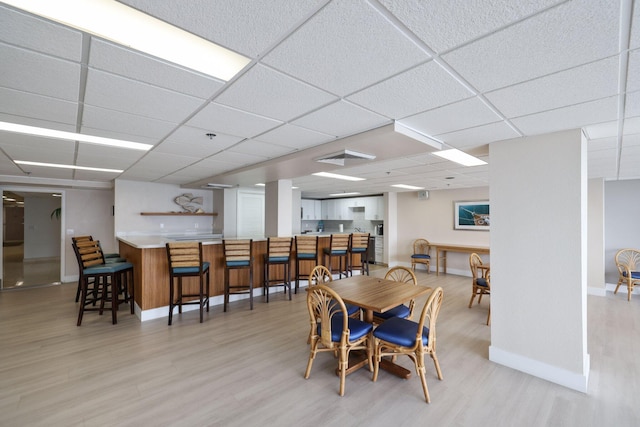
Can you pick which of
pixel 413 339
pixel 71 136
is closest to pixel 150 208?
pixel 71 136

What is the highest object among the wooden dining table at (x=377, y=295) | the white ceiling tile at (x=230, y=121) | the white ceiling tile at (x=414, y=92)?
the white ceiling tile at (x=230, y=121)

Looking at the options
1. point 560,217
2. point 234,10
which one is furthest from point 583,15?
point 560,217

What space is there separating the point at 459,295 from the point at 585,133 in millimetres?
3527

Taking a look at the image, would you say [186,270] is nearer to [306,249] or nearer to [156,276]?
[156,276]

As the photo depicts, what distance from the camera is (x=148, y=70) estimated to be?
59.3 inches

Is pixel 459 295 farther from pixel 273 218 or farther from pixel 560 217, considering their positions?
pixel 273 218

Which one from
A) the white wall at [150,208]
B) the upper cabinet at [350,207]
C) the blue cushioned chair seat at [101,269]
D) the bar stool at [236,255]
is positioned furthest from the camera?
the upper cabinet at [350,207]

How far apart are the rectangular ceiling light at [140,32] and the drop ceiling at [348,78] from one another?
0.18 ft

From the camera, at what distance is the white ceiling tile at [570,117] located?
6.20 feet

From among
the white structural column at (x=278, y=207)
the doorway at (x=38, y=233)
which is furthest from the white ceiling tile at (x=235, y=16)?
the doorway at (x=38, y=233)

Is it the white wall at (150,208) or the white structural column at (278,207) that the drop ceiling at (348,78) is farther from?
the white wall at (150,208)

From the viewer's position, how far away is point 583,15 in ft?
3.49

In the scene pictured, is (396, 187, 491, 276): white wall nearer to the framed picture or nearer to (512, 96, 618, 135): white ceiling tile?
the framed picture

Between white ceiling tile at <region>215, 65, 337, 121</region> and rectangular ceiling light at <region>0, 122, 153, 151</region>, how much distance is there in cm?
176
